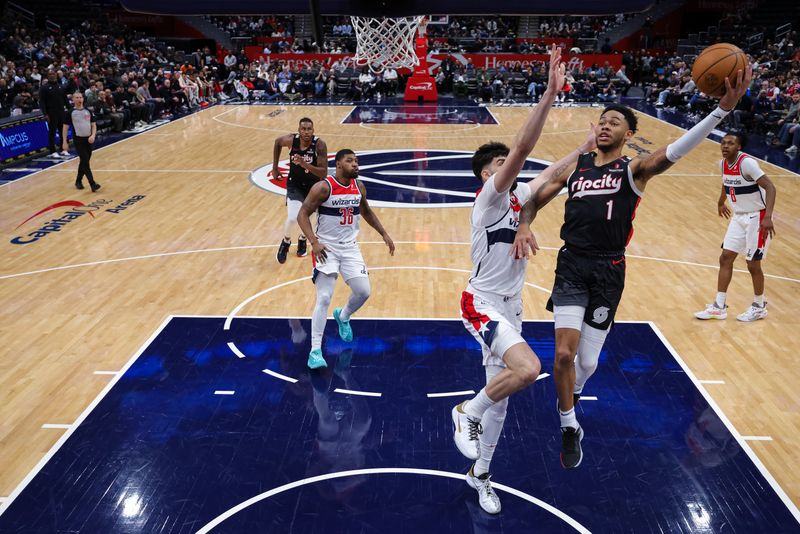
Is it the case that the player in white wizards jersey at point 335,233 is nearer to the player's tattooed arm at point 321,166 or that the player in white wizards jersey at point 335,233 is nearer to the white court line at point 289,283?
the white court line at point 289,283

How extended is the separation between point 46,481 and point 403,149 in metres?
13.2

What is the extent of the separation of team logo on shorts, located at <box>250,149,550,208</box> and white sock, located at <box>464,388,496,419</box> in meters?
7.62

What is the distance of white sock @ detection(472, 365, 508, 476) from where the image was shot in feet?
14.2

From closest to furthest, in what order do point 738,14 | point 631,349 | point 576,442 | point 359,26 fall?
1. point 576,442
2. point 631,349
3. point 359,26
4. point 738,14

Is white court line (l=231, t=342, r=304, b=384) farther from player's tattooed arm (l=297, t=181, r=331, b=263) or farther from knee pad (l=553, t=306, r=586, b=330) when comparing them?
knee pad (l=553, t=306, r=586, b=330)

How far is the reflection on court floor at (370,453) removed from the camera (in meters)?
4.32

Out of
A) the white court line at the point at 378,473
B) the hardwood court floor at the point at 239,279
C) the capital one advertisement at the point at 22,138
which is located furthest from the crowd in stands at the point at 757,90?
the capital one advertisement at the point at 22,138

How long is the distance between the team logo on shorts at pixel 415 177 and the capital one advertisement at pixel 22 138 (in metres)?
5.12

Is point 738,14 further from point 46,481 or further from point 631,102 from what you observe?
point 46,481

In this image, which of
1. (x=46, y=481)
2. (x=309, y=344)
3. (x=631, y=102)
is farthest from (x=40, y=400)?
(x=631, y=102)

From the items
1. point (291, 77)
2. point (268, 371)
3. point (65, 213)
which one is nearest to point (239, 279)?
point (268, 371)

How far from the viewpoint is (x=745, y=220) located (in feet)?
23.6

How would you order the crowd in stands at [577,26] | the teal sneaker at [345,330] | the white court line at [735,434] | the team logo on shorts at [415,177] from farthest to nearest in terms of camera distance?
1. the crowd in stands at [577,26]
2. the team logo on shorts at [415,177]
3. the teal sneaker at [345,330]
4. the white court line at [735,434]

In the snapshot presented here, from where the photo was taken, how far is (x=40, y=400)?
5719mm
